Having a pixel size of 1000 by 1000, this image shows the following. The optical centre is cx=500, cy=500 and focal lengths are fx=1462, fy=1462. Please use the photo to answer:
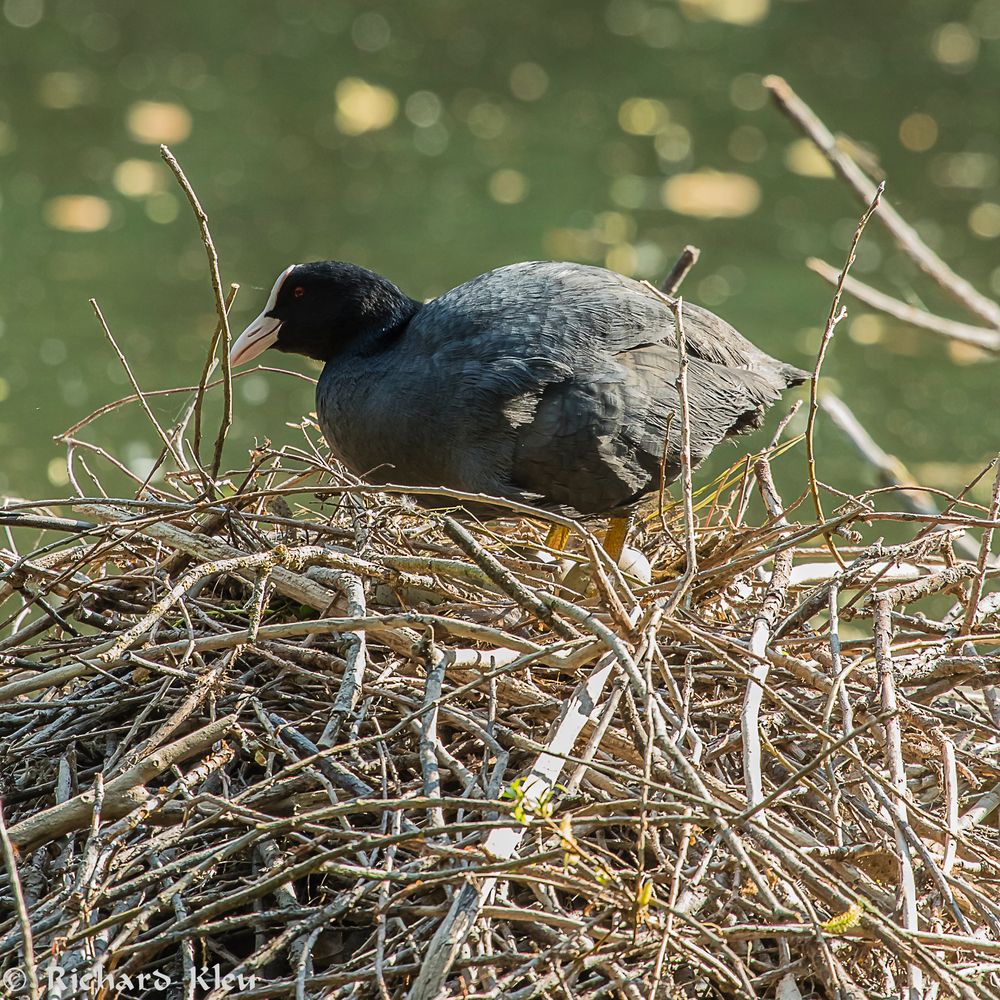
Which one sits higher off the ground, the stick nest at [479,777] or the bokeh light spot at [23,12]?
the stick nest at [479,777]

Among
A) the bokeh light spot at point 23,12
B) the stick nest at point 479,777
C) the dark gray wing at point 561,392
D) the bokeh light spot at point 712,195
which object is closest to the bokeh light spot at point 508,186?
the bokeh light spot at point 712,195

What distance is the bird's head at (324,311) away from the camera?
328cm

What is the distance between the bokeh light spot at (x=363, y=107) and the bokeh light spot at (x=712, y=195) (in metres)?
2.08

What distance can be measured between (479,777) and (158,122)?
798cm

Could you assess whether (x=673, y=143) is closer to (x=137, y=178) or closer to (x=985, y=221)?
(x=985, y=221)

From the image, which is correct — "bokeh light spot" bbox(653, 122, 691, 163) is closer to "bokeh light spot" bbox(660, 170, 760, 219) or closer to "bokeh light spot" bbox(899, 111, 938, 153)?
"bokeh light spot" bbox(660, 170, 760, 219)

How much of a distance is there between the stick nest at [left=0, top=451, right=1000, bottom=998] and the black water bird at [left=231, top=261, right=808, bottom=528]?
0.37 meters

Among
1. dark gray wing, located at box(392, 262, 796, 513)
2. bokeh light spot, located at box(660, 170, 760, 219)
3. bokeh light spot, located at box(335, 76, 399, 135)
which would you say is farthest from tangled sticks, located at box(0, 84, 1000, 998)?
bokeh light spot, located at box(335, 76, 399, 135)

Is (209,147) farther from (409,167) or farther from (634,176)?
(634,176)

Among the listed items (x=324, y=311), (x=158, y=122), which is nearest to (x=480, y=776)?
(x=324, y=311)

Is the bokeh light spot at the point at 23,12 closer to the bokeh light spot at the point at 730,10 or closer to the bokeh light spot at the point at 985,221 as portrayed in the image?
the bokeh light spot at the point at 730,10

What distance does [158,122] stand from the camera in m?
9.22

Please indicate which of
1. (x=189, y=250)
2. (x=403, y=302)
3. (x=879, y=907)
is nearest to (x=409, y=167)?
(x=189, y=250)

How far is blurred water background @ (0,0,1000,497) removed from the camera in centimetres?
711
